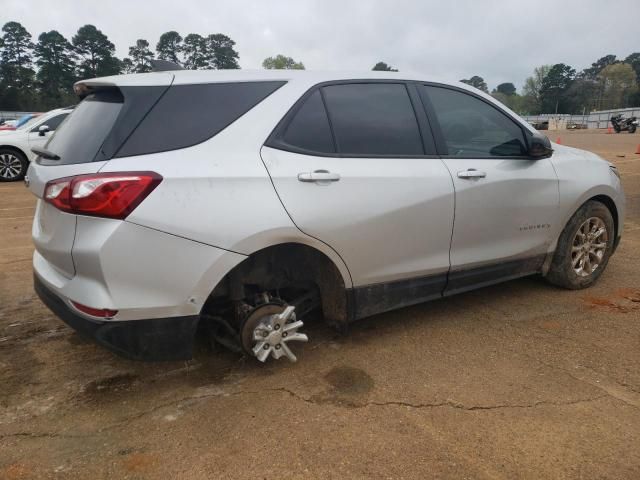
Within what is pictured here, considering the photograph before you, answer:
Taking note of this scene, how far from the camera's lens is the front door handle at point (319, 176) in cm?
260

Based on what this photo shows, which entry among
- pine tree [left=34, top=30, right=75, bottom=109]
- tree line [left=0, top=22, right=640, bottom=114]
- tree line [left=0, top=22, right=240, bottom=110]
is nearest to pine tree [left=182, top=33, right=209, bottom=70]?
tree line [left=0, top=22, right=640, bottom=114]

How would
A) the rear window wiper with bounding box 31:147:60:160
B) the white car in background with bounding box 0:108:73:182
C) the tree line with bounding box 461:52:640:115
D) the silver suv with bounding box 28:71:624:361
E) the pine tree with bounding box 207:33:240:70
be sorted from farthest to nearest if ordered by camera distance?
1. the tree line with bounding box 461:52:640:115
2. the pine tree with bounding box 207:33:240:70
3. the white car in background with bounding box 0:108:73:182
4. the rear window wiper with bounding box 31:147:60:160
5. the silver suv with bounding box 28:71:624:361

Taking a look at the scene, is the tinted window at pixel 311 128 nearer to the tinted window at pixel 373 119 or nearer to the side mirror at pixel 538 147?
the tinted window at pixel 373 119

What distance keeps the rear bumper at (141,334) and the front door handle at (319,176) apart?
91cm

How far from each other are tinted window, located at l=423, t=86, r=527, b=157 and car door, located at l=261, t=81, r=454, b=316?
21cm

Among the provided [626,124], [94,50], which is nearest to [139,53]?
[94,50]

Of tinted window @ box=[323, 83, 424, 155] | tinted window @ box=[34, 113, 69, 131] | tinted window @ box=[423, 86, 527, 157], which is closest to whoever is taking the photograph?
tinted window @ box=[323, 83, 424, 155]

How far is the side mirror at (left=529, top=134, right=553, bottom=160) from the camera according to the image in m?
3.54

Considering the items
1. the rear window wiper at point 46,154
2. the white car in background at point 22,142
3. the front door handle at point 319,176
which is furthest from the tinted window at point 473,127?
the white car in background at point 22,142

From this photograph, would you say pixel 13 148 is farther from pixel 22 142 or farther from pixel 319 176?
pixel 319 176

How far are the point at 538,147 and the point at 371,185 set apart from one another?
1513mm

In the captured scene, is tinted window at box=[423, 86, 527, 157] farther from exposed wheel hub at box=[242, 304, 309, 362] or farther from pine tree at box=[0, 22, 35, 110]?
pine tree at box=[0, 22, 35, 110]

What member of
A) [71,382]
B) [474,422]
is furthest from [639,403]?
[71,382]

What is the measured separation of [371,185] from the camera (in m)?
2.81
